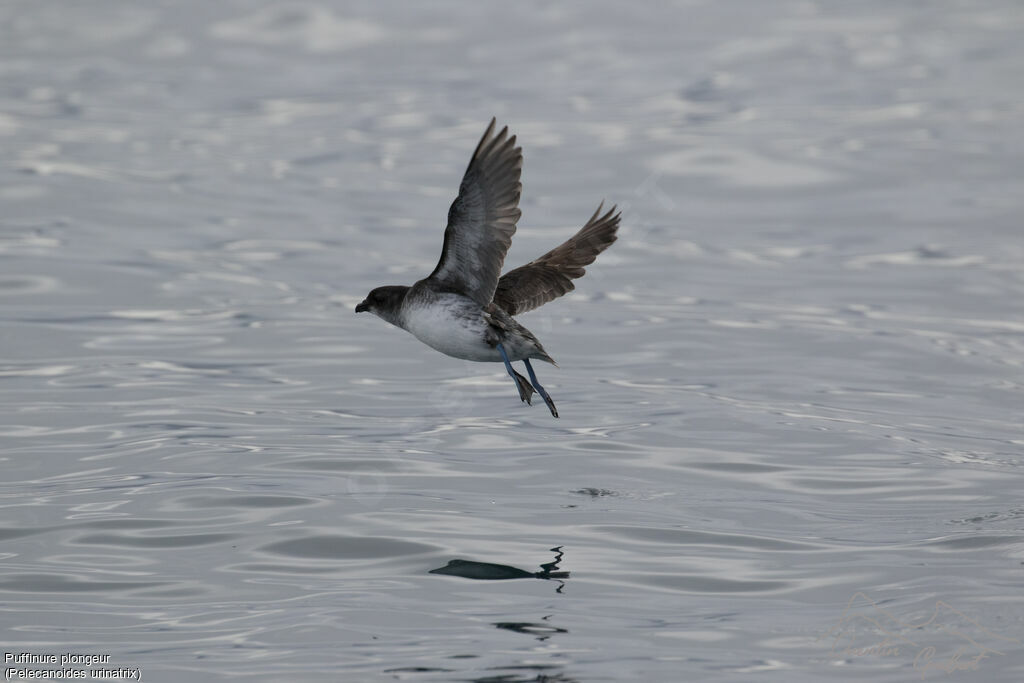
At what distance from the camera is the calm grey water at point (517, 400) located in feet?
26.2

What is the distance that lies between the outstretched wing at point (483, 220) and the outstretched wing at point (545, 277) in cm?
116

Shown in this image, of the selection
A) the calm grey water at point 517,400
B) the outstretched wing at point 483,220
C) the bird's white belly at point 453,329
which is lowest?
the calm grey water at point 517,400

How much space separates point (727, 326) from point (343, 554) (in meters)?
8.48

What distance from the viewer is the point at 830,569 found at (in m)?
8.85

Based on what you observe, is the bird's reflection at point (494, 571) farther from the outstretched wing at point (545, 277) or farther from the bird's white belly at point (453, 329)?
the outstretched wing at point (545, 277)

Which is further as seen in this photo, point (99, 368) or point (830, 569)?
point (99, 368)

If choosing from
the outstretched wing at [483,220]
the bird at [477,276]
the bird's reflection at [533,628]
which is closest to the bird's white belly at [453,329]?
the bird at [477,276]

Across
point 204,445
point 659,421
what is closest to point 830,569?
point 659,421

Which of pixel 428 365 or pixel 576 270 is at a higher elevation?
pixel 576 270

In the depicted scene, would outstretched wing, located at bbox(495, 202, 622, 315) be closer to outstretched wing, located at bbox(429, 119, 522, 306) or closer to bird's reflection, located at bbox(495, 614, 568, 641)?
outstretched wing, located at bbox(429, 119, 522, 306)

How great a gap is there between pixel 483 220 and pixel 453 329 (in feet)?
2.37

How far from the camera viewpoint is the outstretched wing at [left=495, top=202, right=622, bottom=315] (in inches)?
418

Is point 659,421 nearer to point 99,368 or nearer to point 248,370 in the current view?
point 248,370

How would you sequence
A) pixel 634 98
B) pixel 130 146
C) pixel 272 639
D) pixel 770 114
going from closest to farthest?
pixel 272 639
pixel 130 146
pixel 770 114
pixel 634 98
